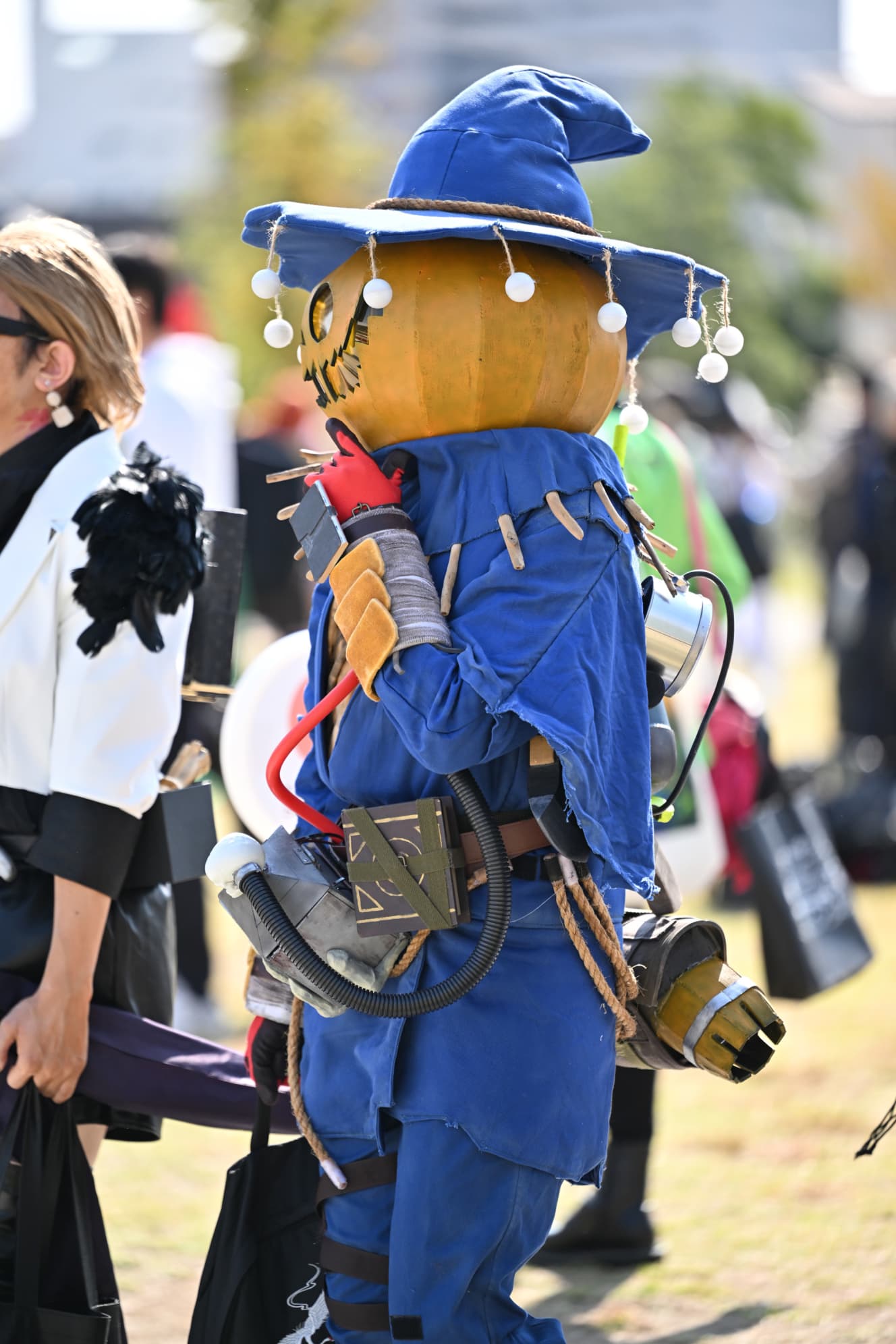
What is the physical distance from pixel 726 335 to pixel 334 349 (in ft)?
1.80

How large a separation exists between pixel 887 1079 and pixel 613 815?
300 cm

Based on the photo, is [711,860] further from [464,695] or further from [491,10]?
[491,10]

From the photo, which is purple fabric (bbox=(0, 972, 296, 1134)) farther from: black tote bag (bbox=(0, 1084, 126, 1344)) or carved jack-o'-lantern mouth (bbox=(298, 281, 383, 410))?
carved jack-o'-lantern mouth (bbox=(298, 281, 383, 410))

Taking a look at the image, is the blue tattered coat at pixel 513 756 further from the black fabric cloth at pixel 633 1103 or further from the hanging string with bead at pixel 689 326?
the black fabric cloth at pixel 633 1103

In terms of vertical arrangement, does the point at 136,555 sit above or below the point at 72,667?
above

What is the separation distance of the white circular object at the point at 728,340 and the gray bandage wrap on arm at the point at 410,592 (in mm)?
525

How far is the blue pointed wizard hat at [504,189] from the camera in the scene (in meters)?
2.17

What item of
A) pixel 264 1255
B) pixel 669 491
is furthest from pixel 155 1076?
pixel 669 491

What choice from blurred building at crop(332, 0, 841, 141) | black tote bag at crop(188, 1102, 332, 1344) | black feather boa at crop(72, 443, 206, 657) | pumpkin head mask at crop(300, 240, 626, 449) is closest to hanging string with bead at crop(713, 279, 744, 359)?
pumpkin head mask at crop(300, 240, 626, 449)

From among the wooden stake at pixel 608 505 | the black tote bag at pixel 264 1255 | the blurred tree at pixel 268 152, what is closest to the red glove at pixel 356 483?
the wooden stake at pixel 608 505

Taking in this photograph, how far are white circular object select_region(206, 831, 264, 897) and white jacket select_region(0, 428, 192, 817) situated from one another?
0.42 metres

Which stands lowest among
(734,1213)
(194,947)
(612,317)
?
(194,947)

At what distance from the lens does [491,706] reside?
2.04 m

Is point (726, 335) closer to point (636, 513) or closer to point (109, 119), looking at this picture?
point (636, 513)
